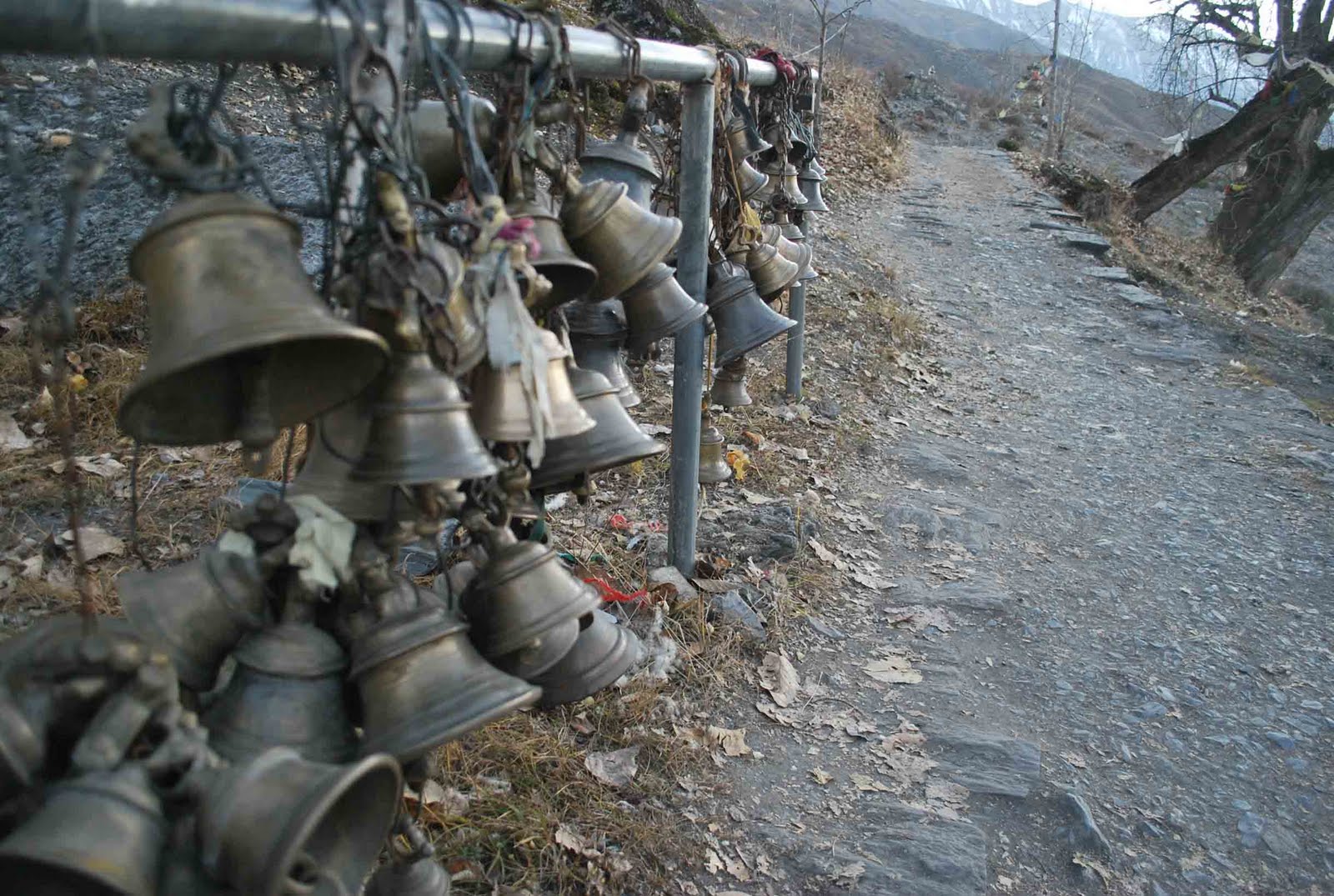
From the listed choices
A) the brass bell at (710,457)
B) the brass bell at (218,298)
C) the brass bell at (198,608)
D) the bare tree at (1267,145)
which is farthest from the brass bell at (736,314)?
the bare tree at (1267,145)

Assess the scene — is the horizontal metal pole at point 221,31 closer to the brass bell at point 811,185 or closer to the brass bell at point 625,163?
the brass bell at point 625,163

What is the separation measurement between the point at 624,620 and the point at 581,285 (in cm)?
169

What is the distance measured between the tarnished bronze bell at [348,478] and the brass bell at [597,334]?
0.94 m

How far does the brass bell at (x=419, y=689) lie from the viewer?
1389 mm

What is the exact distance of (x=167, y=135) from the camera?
3.98 ft

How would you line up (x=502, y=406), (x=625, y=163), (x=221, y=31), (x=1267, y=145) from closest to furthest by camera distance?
1. (x=221, y=31)
2. (x=502, y=406)
3. (x=625, y=163)
4. (x=1267, y=145)

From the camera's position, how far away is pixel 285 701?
4.46ft

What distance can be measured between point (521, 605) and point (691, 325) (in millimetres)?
1766

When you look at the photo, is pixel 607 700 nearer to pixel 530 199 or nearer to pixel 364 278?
pixel 530 199

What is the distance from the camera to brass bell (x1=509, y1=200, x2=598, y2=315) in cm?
182

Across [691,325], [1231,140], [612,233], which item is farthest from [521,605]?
[1231,140]

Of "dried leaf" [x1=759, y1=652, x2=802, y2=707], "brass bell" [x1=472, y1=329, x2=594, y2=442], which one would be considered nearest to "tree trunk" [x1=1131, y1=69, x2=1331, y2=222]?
"dried leaf" [x1=759, y1=652, x2=802, y2=707]

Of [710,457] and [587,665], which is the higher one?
[587,665]

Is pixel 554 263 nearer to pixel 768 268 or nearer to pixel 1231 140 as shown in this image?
pixel 768 268
